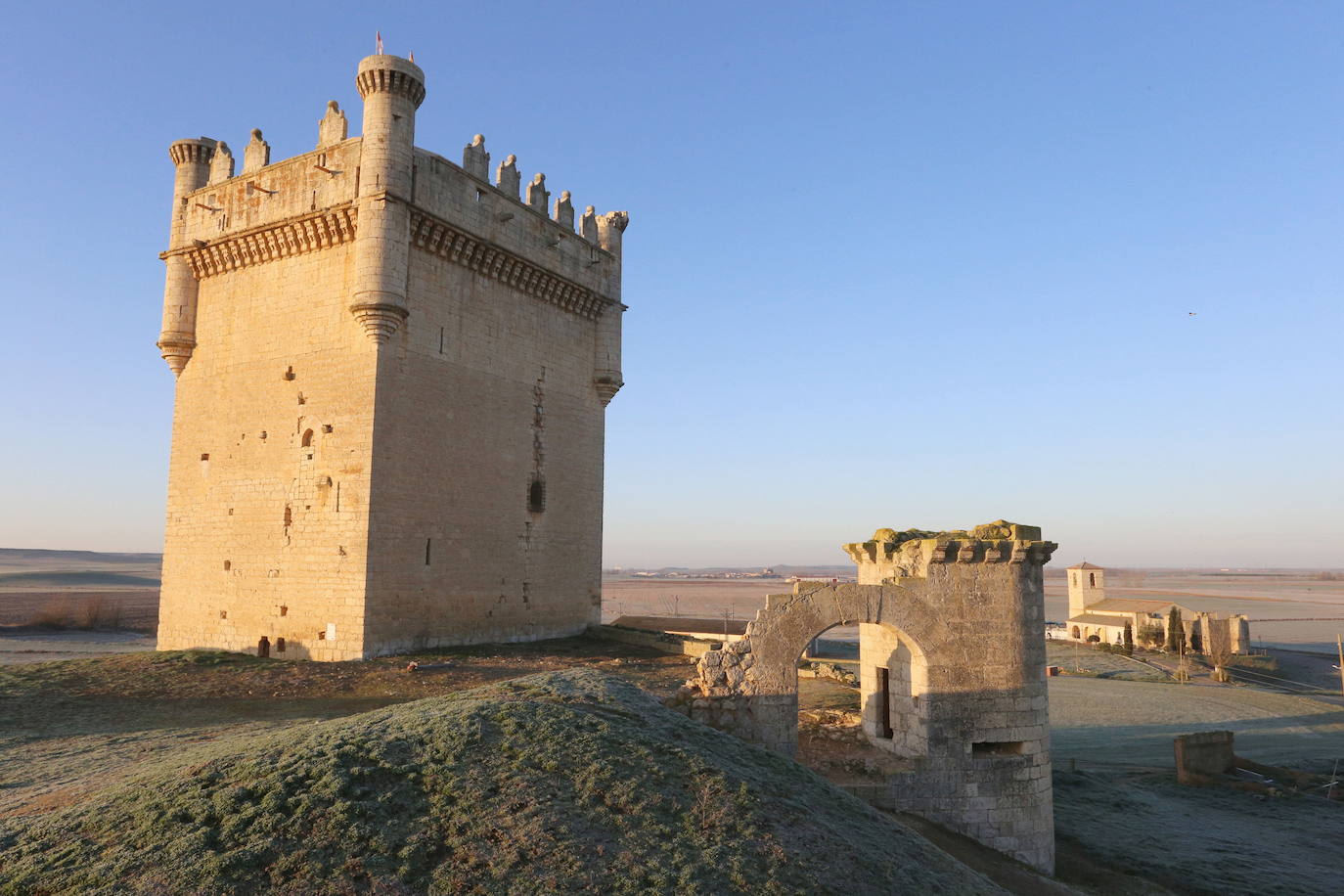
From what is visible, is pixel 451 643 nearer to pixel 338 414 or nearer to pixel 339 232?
pixel 338 414

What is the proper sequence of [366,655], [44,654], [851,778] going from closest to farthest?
[851,778] < [366,655] < [44,654]

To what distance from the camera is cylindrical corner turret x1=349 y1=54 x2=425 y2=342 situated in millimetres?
17922

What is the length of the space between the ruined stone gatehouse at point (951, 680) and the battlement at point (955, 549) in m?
0.02

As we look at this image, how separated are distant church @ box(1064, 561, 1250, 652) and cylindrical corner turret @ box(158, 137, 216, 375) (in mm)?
50145

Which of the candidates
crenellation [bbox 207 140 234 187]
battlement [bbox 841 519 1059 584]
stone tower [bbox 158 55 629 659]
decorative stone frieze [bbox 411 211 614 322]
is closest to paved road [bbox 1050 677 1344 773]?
battlement [bbox 841 519 1059 584]

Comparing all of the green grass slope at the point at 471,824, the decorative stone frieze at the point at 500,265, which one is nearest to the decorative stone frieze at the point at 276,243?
the decorative stone frieze at the point at 500,265

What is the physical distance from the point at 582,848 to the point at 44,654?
3444 cm

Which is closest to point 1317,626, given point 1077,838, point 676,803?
point 1077,838

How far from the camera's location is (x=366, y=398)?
1789 centimetres

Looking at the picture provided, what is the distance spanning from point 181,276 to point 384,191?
7169mm

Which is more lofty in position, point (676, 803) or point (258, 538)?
point (258, 538)

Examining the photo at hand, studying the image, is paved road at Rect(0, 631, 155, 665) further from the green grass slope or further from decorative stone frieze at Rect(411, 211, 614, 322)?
the green grass slope

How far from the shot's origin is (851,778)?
11.3 metres

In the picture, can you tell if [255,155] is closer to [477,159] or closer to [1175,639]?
[477,159]
